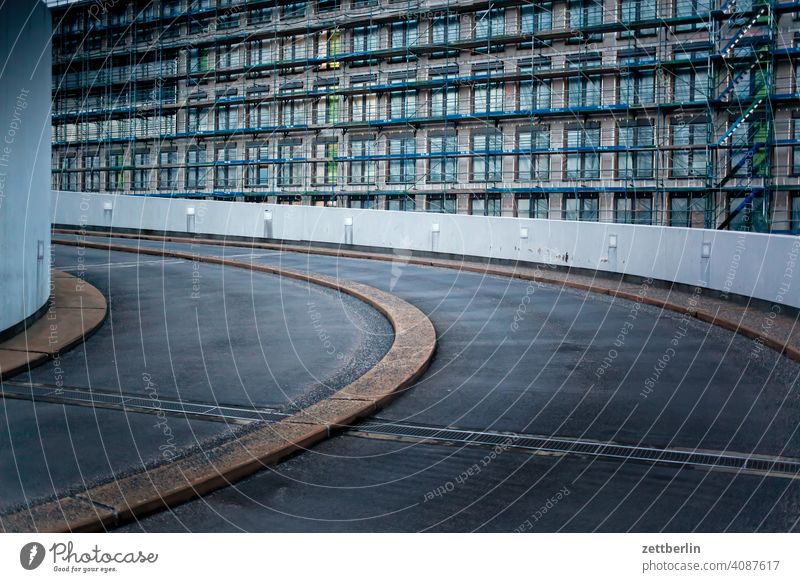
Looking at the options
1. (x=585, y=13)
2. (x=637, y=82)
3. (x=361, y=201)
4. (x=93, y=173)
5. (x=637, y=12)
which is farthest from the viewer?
(x=93, y=173)

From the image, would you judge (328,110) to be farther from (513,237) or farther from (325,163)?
(513,237)

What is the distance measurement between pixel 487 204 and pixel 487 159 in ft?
5.90

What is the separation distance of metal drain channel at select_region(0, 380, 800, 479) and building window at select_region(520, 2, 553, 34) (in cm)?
3232

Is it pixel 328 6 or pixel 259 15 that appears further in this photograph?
pixel 328 6

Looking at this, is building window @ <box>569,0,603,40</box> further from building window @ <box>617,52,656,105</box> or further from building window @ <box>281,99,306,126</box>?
building window @ <box>281,99,306,126</box>

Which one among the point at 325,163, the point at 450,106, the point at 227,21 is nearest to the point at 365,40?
the point at 450,106

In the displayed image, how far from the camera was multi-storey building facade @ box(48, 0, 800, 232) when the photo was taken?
31375 mm

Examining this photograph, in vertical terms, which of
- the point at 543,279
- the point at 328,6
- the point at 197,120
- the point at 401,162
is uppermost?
the point at 328,6

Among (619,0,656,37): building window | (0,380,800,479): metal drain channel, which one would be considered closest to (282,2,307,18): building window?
(619,0,656,37): building window

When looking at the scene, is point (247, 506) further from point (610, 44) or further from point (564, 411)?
point (610, 44)

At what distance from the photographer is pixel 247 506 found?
3.96 meters

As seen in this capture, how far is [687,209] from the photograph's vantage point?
108 ft

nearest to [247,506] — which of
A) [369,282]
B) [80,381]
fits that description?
[80,381]

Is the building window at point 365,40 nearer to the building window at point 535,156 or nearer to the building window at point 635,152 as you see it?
the building window at point 535,156
